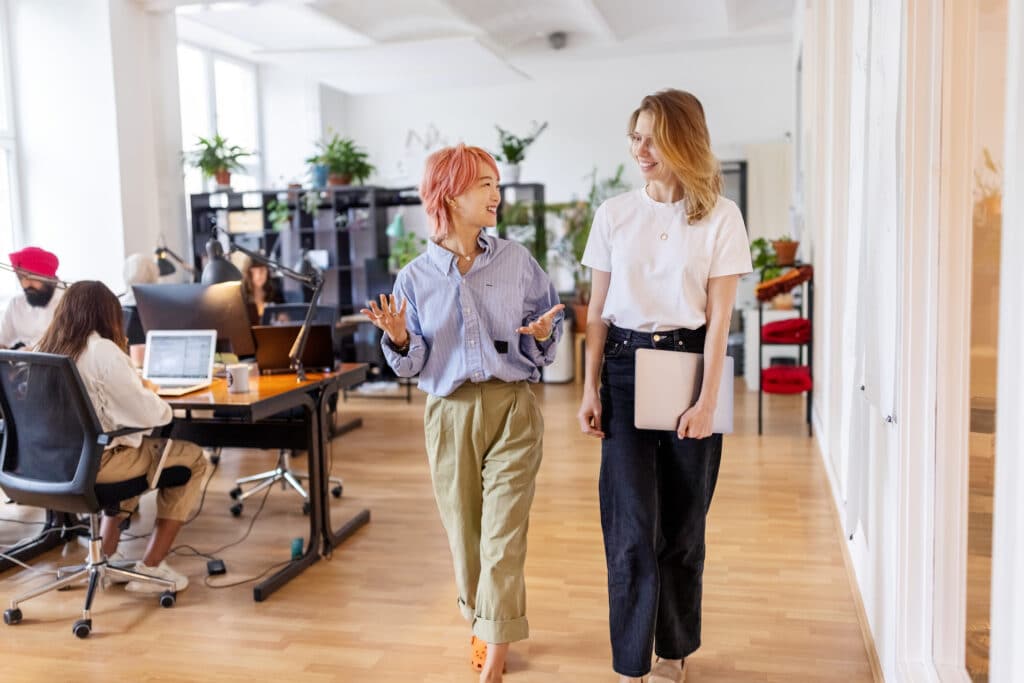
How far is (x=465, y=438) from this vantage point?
2.58 meters

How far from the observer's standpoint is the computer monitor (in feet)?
13.6

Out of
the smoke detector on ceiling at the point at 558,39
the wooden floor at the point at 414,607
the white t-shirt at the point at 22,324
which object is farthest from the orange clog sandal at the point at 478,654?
the smoke detector on ceiling at the point at 558,39

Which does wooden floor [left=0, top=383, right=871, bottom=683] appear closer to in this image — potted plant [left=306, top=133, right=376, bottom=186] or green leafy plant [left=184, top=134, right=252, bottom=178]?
green leafy plant [left=184, top=134, right=252, bottom=178]

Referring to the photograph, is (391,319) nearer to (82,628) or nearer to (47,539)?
(82,628)

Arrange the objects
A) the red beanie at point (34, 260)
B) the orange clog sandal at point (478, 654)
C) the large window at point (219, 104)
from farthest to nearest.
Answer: the large window at point (219, 104), the red beanie at point (34, 260), the orange clog sandal at point (478, 654)

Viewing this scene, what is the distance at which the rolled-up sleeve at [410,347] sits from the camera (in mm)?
2541

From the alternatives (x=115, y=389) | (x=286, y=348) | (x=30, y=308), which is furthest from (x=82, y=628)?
(x=30, y=308)

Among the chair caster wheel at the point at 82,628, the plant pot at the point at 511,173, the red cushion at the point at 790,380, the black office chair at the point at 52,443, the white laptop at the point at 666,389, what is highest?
the plant pot at the point at 511,173

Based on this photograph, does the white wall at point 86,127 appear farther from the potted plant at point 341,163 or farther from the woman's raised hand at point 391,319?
the woman's raised hand at point 391,319

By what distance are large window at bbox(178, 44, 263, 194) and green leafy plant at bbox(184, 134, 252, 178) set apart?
0.74 metres

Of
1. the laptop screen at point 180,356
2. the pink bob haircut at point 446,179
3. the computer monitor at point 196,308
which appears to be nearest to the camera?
the pink bob haircut at point 446,179

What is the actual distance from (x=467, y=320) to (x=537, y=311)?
23 cm

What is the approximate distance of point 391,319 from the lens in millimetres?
2457

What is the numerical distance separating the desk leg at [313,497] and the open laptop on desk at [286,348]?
33 cm
